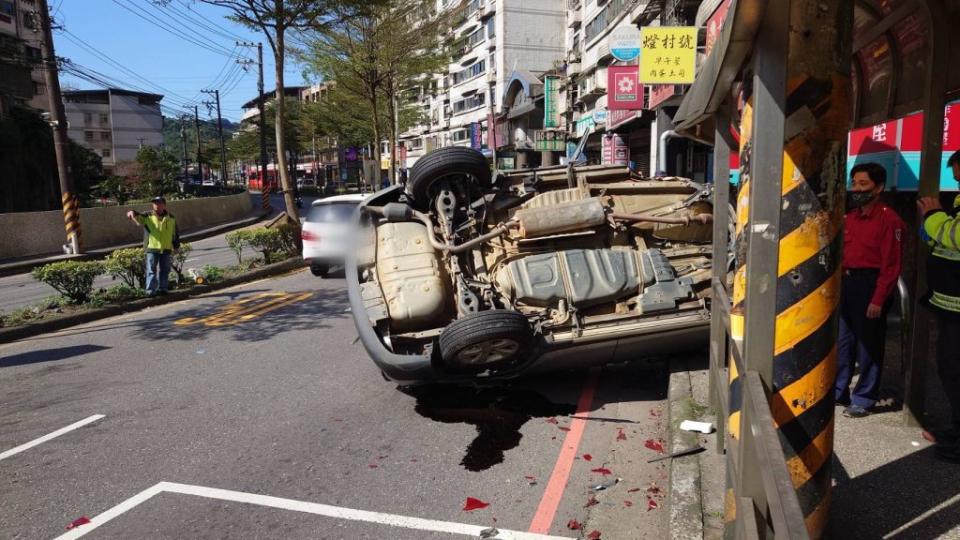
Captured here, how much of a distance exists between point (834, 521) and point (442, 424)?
9.85 ft

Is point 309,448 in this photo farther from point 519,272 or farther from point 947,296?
point 947,296

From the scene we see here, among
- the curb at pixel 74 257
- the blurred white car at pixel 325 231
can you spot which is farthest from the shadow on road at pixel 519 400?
the curb at pixel 74 257

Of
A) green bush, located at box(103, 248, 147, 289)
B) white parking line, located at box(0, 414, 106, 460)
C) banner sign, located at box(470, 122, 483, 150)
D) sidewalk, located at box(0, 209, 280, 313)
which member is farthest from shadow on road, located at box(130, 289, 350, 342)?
Answer: banner sign, located at box(470, 122, 483, 150)

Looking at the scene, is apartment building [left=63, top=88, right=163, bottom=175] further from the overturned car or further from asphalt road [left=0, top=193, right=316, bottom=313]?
the overturned car

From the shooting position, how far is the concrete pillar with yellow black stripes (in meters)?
2.25

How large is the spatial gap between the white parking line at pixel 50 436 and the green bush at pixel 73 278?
5.56 metres

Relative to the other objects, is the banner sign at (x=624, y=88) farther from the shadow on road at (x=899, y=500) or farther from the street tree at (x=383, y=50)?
the shadow on road at (x=899, y=500)

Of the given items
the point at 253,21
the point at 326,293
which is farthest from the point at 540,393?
the point at 253,21

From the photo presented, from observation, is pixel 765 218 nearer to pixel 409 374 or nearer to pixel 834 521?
pixel 834 521

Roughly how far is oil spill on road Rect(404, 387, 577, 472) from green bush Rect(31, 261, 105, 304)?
281 inches

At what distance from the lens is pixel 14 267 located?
54.1 ft

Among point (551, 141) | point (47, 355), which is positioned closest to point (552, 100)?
point (551, 141)

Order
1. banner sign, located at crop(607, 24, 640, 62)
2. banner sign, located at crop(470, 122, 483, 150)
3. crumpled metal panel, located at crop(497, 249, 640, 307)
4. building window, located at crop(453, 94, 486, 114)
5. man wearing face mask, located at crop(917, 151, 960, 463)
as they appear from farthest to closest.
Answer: building window, located at crop(453, 94, 486, 114) < banner sign, located at crop(470, 122, 483, 150) < banner sign, located at crop(607, 24, 640, 62) < crumpled metal panel, located at crop(497, 249, 640, 307) < man wearing face mask, located at crop(917, 151, 960, 463)

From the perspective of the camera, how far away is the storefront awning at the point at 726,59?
223cm
